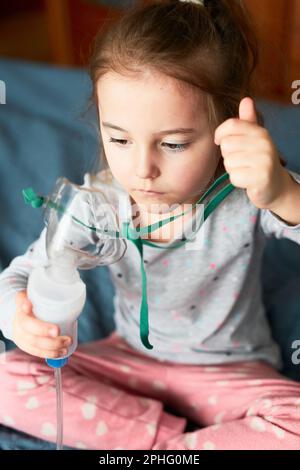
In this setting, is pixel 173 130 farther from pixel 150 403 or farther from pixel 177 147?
pixel 150 403

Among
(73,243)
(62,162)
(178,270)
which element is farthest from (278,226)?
(62,162)

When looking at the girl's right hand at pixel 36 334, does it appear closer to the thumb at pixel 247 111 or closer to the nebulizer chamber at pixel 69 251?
the nebulizer chamber at pixel 69 251

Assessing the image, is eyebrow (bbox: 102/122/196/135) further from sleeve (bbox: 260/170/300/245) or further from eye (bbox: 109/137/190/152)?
sleeve (bbox: 260/170/300/245)

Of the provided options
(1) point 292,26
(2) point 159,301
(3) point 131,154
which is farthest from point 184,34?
(1) point 292,26

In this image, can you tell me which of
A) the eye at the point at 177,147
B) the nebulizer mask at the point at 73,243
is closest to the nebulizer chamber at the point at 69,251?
the nebulizer mask at the point at 73,243

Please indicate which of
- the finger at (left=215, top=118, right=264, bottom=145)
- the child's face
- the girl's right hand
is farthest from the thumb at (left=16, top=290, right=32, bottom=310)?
the finger at (left=215, top=118, right=264, bottom=145)

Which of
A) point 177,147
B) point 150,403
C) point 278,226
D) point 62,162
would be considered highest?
point 177,147

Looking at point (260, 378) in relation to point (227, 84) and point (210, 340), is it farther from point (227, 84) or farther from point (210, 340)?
point (227, 84)

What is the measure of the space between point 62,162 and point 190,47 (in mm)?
653

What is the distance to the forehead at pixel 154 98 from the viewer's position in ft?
2.10

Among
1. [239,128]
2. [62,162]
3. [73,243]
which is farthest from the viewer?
[62,162]

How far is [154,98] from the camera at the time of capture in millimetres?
641
